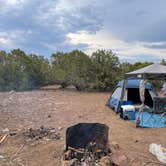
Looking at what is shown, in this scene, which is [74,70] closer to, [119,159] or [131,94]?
[131,94]

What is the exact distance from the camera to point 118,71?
1756cm

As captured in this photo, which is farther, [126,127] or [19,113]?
[19,113]

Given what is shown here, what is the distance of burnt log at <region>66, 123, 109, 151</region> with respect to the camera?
3.80 metres

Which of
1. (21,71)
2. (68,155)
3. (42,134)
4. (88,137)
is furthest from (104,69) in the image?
(68,155)

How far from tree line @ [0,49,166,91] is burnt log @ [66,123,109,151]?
43.6 ft

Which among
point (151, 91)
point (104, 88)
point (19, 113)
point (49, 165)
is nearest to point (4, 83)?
point (104, 88)

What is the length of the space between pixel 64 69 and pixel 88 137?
14840 mm

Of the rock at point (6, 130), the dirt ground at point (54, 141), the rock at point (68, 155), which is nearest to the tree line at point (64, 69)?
the dirt ground at point (54, 141)

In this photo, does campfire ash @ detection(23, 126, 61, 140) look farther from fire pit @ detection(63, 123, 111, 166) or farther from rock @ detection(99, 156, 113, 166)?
rock @ detection(99, 156, 113, 166)

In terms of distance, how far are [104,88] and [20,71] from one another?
21.9ft

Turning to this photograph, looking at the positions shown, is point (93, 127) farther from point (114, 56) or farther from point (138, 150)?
point (114, 56)

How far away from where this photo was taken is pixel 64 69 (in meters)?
18.5

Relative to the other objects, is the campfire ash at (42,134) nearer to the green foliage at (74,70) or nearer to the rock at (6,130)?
the rock at (6,130)

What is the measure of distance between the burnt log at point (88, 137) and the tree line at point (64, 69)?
13.3 metres
